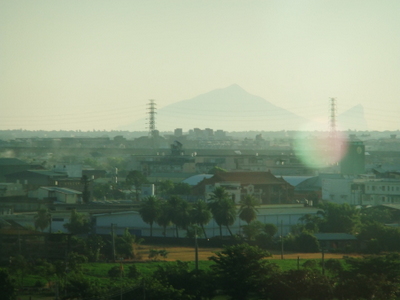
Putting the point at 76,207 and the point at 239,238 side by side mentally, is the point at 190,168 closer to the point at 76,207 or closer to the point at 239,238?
the point at 76,207

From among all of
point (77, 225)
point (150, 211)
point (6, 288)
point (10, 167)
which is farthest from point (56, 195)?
point (6, 288)

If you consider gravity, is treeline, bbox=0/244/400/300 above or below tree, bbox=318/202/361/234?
below

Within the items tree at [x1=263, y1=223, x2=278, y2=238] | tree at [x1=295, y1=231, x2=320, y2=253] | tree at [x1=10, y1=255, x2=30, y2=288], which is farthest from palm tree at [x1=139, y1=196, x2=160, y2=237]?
tree at [x1=10, y1=255, x2=30, y2=288]

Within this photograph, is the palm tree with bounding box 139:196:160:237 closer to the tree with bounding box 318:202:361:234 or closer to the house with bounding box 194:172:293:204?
the tree with bounding box 318:202:361:234

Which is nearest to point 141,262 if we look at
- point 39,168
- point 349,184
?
point 349,184

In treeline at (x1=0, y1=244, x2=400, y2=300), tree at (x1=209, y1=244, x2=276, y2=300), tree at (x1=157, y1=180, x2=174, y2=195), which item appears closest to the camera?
treeline at (x1=0, y1=244, x2=400, y2=300)

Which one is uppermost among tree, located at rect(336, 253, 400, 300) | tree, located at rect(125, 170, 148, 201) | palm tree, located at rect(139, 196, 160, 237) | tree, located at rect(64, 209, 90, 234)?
tree, located at rect(125, 170, 148, 201)

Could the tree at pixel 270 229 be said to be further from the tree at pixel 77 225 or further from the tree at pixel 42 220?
the tree at pixel 42 220

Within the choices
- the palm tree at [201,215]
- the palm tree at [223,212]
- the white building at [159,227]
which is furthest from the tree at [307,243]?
the palm tree at [201,215]
